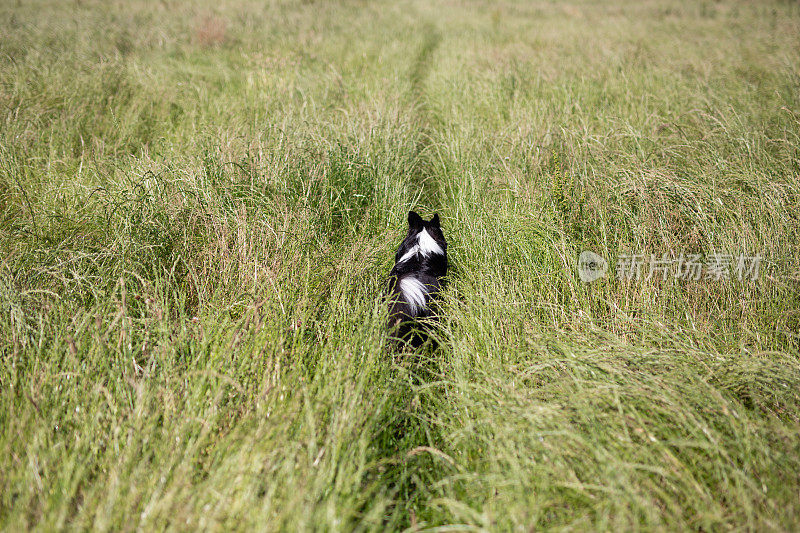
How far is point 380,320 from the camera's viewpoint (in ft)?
5.30

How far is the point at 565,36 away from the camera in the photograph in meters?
7.77

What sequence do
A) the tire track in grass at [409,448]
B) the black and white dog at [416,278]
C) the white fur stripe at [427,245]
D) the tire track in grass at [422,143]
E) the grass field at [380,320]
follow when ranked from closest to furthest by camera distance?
1. the grass field at [380,320]
2. the tire track in grass at [409,448]
3. the black and white dog at [416,278]
4. the white fur stripe at [427,245]
5. the tire track in grass at [422,143]

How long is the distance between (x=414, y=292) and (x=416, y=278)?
127mm

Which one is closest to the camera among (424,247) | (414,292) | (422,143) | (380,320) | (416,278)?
(380,320)

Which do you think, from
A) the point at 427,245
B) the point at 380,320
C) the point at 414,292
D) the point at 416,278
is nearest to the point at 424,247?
the point at 427,245

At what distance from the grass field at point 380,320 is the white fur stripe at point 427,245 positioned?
0.24 metres

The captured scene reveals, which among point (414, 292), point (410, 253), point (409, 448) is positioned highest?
point (410, 253)

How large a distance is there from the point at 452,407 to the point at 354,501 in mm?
523

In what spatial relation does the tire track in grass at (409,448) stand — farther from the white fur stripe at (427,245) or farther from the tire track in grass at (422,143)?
the tire track in grass at (422,143)

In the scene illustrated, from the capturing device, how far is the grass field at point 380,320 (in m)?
1.02

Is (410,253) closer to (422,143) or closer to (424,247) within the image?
(424,247)

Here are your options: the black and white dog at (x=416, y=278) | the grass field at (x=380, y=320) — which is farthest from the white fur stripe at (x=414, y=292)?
the grass field at (x=380, y=320)

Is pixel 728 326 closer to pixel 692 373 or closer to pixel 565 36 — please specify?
pixel 692 373

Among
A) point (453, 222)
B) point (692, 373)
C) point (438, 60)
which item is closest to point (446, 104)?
point (453, 222)
